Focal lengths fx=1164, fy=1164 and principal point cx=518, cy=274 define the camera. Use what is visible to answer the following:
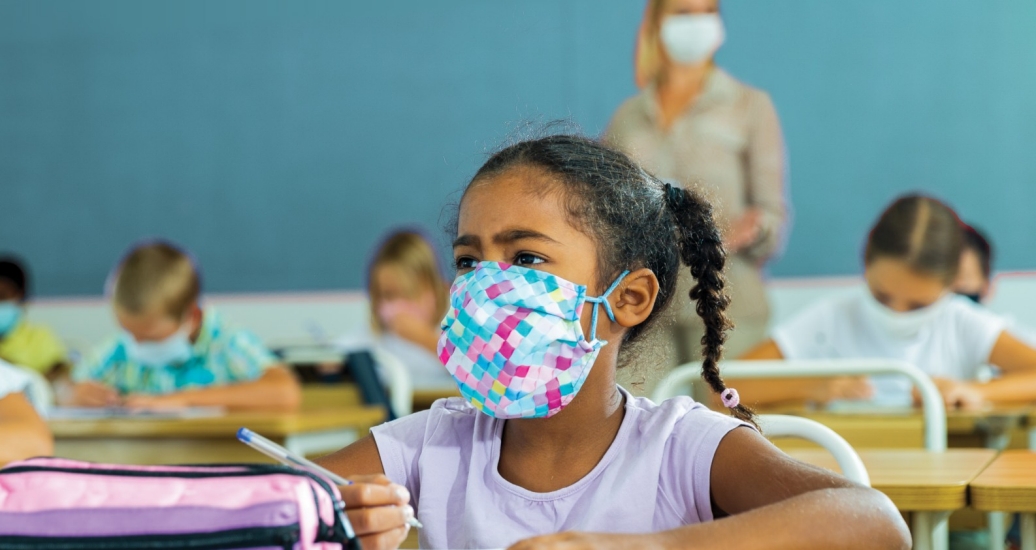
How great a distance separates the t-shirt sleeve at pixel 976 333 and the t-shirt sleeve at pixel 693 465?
2334mm

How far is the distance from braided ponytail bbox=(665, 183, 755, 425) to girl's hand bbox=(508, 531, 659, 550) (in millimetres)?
544

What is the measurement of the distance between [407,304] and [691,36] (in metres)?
1.54

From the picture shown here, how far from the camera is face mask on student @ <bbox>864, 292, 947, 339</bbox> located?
10.8ft

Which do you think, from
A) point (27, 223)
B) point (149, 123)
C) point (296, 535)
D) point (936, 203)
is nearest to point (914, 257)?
point (936, 203)

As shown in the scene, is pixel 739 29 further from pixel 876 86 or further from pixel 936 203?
pixel 936 203

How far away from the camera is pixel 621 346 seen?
1.37 meters

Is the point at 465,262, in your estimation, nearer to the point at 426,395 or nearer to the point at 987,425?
the point at 987,425

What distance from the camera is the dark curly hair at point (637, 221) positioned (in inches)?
51.2

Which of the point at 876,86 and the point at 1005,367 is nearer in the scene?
the point at 1005,367

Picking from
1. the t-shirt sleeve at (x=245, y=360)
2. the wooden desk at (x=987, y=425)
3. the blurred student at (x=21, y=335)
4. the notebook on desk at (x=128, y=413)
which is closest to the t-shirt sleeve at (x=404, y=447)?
the wooden desk at (x=987, y=425)

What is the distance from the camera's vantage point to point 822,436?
59.3 inches

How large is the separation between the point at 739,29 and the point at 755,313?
132 cm

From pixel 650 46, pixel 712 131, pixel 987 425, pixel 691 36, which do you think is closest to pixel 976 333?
pixel 987 425

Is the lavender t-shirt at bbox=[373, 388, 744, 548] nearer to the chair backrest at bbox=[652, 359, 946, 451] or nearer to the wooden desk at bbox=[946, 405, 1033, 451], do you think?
the chair backrest at bbox=[652, 359, 946, 451]
